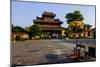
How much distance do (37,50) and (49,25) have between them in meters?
0.34

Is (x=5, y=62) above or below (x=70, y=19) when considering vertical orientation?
below

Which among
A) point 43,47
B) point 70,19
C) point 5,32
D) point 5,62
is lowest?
point 5,62

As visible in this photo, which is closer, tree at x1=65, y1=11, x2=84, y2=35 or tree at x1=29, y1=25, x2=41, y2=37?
tree at x1=29, y1=25, x2=41, y2=37

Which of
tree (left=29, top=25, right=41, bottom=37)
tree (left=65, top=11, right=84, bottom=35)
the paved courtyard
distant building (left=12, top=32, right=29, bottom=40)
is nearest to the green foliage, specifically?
tree (left=65, top=11, right=84, bottom=35)

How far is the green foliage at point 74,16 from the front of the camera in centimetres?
244

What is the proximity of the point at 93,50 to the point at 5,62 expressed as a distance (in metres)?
1.15

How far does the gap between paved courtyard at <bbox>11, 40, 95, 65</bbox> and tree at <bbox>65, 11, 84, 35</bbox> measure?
0.65 feet

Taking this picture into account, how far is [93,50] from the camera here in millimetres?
2551

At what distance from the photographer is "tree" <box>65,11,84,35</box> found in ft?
8.02

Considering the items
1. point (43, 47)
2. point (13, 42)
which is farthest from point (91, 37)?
point (13, 42)

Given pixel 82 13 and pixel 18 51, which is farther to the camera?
pixel 82 13

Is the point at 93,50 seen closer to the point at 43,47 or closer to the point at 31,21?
the point at 43,47

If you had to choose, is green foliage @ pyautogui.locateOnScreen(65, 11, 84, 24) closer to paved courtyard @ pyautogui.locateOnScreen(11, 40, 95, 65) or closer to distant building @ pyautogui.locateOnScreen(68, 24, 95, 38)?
distant building @ pyautogui.locateOnScreen(68, 24, 95, 38)

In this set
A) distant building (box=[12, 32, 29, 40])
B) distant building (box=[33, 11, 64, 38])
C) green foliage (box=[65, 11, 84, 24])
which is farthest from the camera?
green foliage (box=[65, 11, 84, 24])
